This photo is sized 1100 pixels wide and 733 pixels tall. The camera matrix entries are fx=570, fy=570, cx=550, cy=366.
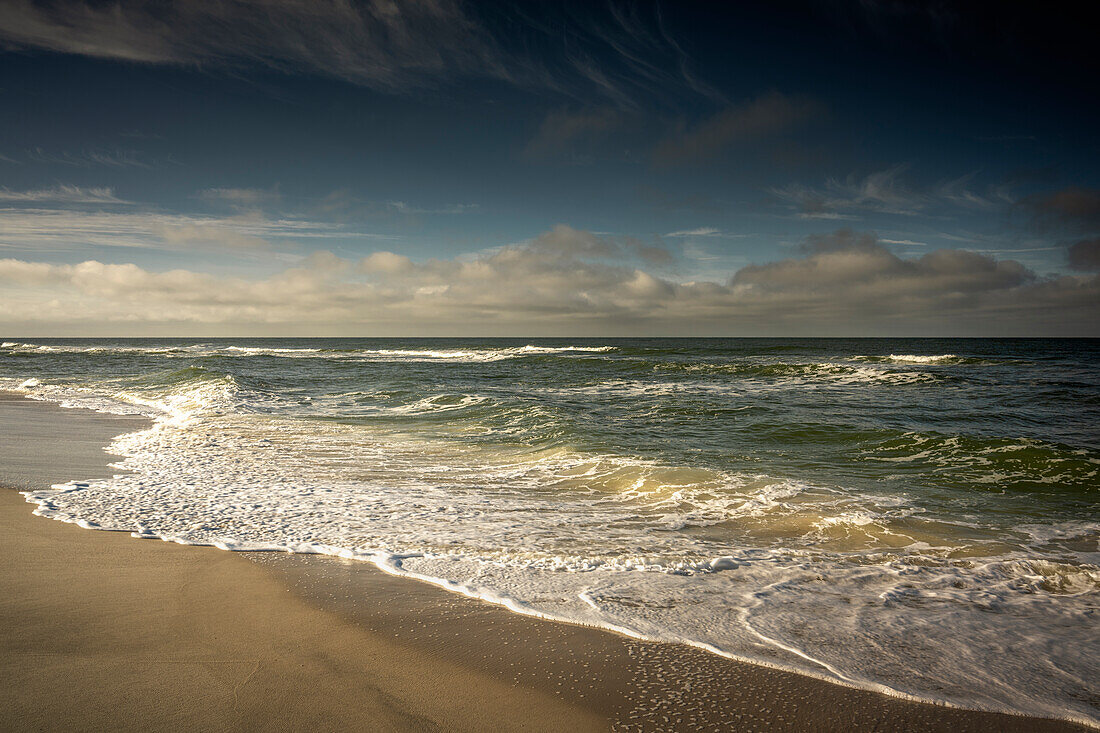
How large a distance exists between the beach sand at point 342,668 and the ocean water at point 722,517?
261mm

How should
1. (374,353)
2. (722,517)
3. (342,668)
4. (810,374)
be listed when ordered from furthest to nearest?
1. (374,353)
2. (810,374)
3. (722,517)
4. (342,668)

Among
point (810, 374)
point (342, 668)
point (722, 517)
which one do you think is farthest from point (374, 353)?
point (342, 668)

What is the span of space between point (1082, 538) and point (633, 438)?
240 inches

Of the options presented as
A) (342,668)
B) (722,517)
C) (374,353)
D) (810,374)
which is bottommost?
(722,517)

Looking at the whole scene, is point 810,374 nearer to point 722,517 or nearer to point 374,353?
point 722,517

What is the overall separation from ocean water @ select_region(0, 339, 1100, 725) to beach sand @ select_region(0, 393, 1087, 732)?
0.86 ft

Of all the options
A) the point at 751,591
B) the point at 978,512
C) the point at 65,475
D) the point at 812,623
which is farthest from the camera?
the point at 65,475

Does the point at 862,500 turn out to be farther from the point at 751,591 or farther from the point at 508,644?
the point at 508,644

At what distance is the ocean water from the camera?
3.22 m

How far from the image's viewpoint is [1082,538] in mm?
5219

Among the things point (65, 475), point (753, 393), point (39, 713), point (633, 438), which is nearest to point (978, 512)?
point (633, 438)

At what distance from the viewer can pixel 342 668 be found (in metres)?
2.79

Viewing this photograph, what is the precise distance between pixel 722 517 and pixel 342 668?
4.01 meters

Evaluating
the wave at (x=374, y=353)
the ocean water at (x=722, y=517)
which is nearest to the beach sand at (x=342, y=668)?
the ocean water at (x=722, y=517)
